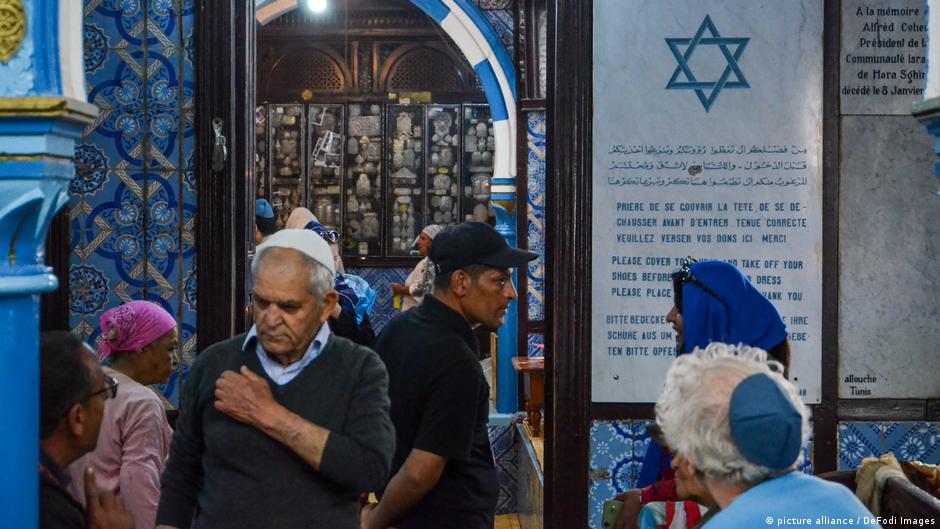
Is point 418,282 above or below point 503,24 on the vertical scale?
below

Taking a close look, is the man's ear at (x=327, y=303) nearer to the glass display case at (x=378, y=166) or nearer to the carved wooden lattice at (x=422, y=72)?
the glass display case at (x=378, y=166)

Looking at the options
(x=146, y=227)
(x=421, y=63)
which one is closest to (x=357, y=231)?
(x=421, y=63)

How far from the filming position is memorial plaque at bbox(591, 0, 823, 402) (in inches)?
166

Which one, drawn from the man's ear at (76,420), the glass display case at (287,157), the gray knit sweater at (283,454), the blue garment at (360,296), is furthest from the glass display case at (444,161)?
the man's ear at (76,420)

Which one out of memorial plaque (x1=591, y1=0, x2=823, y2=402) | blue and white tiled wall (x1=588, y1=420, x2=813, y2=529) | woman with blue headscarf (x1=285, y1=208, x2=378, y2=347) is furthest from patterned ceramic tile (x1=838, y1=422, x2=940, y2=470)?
woman with blue headscarf (x1=285, y1=208, x2=378, y2=347)

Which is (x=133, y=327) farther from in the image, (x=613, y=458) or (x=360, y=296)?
(x=360, y=296)

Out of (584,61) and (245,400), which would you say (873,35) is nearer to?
(584,61)

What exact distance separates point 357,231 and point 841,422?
8.47 metres

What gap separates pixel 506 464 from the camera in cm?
759

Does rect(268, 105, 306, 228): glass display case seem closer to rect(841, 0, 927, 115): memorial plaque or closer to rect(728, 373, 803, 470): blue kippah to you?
rect(841, 0, 927, 115): memorial plaque

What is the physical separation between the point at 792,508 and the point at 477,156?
10.3 meters

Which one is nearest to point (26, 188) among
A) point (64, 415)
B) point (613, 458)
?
point (64, 415)

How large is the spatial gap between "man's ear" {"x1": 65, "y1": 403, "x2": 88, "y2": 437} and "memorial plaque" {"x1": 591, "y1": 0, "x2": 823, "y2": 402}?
2.23m

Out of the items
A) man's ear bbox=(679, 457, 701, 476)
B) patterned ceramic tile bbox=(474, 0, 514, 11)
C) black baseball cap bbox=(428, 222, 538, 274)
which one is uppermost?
patterned ceramic tile bbox=(474, 0, 514, 11)
